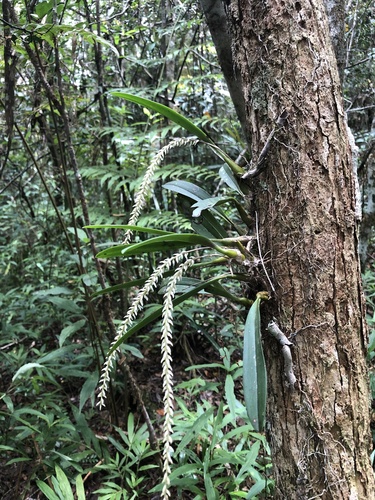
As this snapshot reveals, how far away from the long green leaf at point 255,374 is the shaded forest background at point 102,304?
134 millimetres

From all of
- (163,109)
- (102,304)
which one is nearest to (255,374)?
(163,109)

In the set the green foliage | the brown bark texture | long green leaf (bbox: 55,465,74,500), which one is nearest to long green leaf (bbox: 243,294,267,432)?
the brown bark texture

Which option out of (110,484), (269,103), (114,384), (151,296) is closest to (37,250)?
(151,296)

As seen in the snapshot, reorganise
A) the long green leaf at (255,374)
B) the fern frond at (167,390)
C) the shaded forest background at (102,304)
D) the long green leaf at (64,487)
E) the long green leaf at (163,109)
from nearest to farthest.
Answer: the fern frond at (167,390) → the long green leaf at (255,374) → the long green leaf at (163,109) → the long green leaf at (64,487) → the shaded forest background at (102,304)

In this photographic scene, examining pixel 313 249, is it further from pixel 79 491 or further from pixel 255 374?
pixel 79 491

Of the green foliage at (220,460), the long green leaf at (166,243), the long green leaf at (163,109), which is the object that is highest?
the long green leaf at (163,109)

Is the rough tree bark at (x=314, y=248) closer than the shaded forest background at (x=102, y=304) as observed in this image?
Yes

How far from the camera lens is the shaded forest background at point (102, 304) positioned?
58.5 inches

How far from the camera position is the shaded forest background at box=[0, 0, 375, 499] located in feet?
4.88

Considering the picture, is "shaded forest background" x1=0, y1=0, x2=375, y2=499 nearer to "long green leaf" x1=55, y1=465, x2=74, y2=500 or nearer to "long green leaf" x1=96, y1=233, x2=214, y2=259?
"long green leaf" x1=55, y1=465, x2=74, y2=500

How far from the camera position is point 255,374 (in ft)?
2.32

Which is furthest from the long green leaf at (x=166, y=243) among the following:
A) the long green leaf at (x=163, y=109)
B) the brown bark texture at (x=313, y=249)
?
the long green leaf at (x=163, y=109)

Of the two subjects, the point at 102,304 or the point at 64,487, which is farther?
the point at 102,304

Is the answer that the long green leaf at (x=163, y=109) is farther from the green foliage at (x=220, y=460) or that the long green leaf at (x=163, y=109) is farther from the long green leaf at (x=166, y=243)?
the green foliage at (x=220, y=460)
